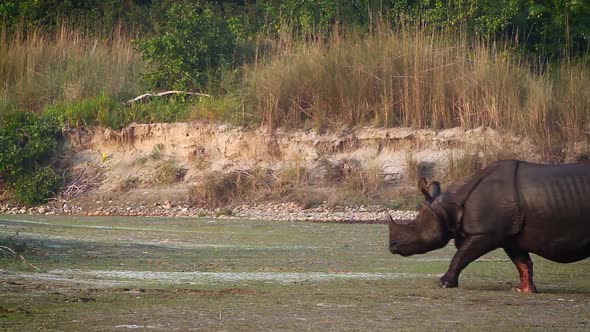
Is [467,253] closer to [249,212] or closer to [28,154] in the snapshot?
[249,212]

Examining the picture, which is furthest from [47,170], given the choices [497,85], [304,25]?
[497,85]

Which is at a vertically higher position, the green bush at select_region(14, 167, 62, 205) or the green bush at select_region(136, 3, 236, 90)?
the green bush at select_region(136, 3, 236, 90)

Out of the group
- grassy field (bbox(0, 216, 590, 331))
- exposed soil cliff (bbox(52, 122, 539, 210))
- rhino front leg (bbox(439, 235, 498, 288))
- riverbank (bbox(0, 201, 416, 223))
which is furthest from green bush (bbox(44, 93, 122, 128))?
rhino front leg (bbox(439, 235, 498, 288))

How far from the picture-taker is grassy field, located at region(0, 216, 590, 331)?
750 cm

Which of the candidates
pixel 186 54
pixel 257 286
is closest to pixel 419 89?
pixel 186 54

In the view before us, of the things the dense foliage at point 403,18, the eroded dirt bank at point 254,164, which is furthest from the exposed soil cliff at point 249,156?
the dense foliage at point 403,18

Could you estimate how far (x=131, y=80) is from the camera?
2133cm

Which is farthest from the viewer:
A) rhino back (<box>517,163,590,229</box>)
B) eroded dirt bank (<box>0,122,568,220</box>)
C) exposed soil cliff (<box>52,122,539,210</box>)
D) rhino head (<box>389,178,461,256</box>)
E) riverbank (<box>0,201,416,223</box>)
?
exposed soil cliff (<box>52,122,539,210</box>)

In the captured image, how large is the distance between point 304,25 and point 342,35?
3.41 ft

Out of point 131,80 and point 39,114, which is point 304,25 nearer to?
point 131,80

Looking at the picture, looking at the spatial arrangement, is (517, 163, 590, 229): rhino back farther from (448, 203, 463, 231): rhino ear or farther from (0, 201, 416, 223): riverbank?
(0, 201, 416, 223): riverbank

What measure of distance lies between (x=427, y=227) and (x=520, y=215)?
808 mm

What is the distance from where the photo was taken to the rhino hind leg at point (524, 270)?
941 centimetres

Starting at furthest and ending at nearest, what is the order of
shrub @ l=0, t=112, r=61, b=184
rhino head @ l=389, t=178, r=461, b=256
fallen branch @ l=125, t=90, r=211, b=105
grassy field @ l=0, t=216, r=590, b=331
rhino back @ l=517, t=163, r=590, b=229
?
fallen branch @ l=125, t=90, r=211, b=105
shrub @ l=0, t=112, r=61, b=184
rhino head @ l=389, t=178, r=461, b=256
rhino back @ l=517, t=163, r=590, b=229
grassy field @ l=0, t=216, r=590, b=331
